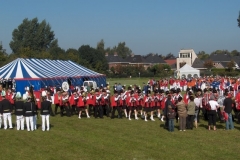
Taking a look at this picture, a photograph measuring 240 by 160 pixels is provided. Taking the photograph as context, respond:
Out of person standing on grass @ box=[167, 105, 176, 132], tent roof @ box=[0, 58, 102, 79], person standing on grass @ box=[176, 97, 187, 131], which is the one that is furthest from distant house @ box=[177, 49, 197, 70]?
person standing on grass @ box=[167, 105, 176, 132]

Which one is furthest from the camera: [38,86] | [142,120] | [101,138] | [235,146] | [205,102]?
[38,86]

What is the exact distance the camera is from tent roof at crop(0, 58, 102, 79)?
1105 inches

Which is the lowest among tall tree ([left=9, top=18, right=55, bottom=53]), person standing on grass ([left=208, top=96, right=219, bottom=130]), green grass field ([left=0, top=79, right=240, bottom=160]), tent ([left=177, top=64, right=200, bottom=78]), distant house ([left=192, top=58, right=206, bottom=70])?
green grass field ([left=0, top=79, right=240, bottom=160])

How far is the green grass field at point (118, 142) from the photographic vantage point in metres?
11.2

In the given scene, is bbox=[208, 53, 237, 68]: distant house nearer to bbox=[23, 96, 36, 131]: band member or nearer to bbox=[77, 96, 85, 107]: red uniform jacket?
bbox=[77, 96, 85, 107]: red uniform jacket

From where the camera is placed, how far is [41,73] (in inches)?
1144

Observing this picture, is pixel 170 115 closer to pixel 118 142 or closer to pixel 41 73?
pixel 118 142

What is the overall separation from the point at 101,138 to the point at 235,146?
16.0 ft

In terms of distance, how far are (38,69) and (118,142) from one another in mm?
18720

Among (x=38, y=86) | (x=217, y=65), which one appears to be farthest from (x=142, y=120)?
(x=217, y=65)

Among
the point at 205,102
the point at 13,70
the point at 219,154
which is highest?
the point at 13,70

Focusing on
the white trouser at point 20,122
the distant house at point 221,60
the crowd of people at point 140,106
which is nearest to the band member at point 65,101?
the crowd of people at point 140,106

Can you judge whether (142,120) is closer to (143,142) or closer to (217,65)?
(143,142)

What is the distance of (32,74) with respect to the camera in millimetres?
27984
